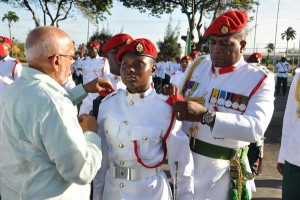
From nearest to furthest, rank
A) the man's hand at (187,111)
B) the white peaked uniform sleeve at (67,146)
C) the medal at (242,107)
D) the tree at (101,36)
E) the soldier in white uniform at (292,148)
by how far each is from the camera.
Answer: the white peaked uniform sleeve at (67,146) < the man's hand at (187,111) < the medal at (242,107) < the soldier in white uniform at (292,148) < the tree at (101,36)

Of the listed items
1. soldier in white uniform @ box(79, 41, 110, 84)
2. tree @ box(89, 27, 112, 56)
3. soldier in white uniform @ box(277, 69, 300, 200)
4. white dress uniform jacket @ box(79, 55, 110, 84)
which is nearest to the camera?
soldier in white uniform @ box(277, 69, 300, 200)

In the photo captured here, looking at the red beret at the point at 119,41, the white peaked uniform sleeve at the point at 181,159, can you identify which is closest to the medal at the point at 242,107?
the white peaked uniform sleeve at the point at 181,159

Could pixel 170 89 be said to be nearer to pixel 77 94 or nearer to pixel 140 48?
pixel 140 48

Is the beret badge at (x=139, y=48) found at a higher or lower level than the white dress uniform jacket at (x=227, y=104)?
higher

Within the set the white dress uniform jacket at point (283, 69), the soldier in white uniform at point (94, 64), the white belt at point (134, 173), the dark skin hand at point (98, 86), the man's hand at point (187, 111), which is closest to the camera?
the man's hand at point (187, 111)

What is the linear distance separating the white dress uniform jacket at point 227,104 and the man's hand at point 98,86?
Result: 63cm

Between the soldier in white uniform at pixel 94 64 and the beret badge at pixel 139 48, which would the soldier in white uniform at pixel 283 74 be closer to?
the soldier in white uniform at pixel 94 64

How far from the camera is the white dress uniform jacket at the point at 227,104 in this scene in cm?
239

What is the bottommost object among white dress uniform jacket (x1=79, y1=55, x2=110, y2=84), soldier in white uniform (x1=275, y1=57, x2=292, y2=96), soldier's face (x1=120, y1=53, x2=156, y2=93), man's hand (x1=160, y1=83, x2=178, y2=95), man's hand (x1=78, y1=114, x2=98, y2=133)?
soldier in white uniform (x1=275, y1=57, x2=292, y2=96)

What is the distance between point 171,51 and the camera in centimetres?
3969

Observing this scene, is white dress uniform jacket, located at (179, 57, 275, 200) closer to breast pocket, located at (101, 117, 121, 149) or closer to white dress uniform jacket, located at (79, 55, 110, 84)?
breast pocket, located at (101, 117, 121, 149)

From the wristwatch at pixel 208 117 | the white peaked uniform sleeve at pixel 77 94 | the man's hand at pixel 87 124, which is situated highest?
the white peaked uniform sleeve at pixel 77 94

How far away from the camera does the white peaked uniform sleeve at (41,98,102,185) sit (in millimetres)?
1747

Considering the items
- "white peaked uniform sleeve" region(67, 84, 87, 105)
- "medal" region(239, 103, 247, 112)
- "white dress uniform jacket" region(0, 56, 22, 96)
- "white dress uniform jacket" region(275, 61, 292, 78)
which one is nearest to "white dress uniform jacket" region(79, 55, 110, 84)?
"white dress uniform jacket" region(0, 56, 22, 96)
